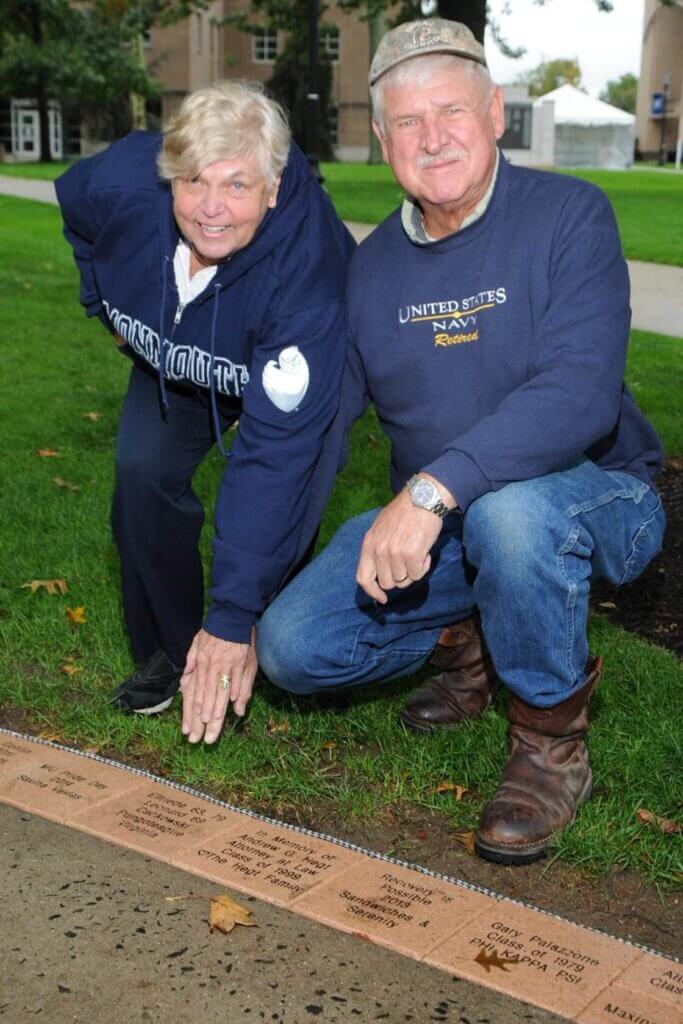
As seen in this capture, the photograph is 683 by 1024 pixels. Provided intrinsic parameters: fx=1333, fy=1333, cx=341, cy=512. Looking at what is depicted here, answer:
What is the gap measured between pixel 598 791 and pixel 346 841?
0.68m

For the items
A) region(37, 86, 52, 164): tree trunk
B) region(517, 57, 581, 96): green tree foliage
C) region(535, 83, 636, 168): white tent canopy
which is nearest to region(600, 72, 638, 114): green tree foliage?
region(517, 57, 581, 96): green tree foliage

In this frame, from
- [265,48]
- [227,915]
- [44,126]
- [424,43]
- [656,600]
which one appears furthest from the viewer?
[265,48]

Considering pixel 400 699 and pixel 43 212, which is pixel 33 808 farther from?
pixel 43 212

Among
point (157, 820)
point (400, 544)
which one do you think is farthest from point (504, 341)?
Answer: point (157, 820)

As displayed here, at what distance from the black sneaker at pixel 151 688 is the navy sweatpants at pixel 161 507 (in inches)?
1.5

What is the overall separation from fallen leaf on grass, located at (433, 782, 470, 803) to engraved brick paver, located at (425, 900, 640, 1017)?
549mm

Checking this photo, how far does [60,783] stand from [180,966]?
0.87m

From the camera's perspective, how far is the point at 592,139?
54656 millimetres

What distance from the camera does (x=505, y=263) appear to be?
10.1 feet

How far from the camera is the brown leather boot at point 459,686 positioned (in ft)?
12.0

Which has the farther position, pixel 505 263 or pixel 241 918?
pixel 505 263

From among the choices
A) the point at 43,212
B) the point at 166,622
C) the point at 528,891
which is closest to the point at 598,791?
the point at 528,891

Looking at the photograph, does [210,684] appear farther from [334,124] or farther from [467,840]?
[334,124]

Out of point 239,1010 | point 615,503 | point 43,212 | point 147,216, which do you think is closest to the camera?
point 239,1010
